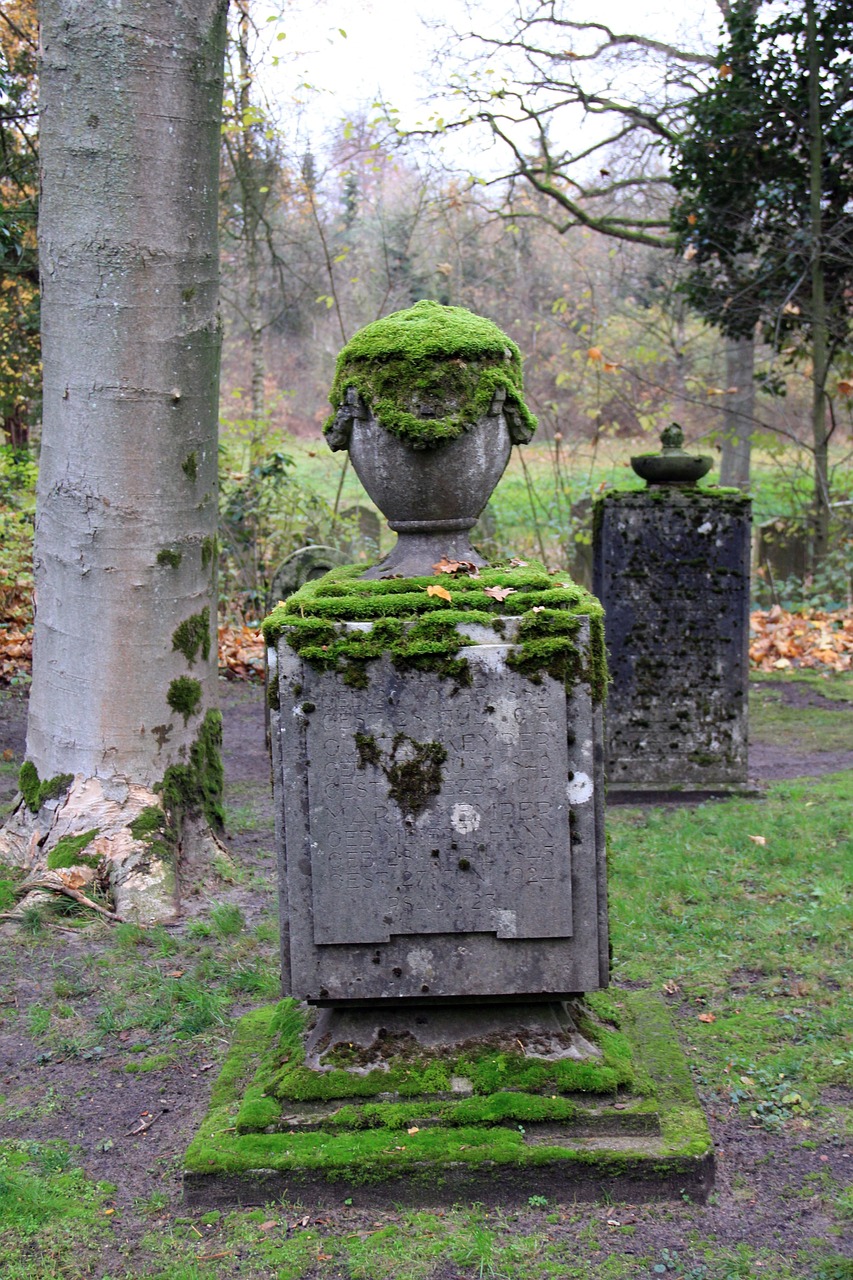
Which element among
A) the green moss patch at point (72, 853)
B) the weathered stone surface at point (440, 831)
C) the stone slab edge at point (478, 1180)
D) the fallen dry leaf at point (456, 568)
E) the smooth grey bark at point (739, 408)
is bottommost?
the stone slab edge at point (478, 1180)

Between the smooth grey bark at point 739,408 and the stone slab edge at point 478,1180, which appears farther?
the smooth grey bark at point 739,408

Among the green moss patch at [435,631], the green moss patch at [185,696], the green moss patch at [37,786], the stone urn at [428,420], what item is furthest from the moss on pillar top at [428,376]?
the green moss patch at [37,786]

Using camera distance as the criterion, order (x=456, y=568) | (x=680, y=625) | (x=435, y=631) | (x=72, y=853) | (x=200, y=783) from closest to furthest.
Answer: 1. (x=435, y=631)
2. (x=456, y=568)
3. (x=72, y=853)
4. (x=200, y=783)
5. (x=680, y=625)

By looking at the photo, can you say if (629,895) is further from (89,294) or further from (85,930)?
(89,294)

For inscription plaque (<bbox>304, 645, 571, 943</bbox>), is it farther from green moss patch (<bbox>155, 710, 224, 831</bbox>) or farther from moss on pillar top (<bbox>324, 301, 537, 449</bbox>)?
green moss patch (<bbox>155, 710, 224, 831</bbox>)

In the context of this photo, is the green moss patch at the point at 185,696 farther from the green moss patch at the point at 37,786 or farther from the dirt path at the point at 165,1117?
the dirt path at the point at 165,1117

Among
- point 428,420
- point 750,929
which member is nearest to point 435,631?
point 428,420

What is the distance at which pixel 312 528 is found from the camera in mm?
12016

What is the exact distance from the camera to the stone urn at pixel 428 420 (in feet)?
10.9

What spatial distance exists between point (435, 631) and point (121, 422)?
2421 mm

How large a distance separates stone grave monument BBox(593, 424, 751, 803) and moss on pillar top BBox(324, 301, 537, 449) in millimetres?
3882

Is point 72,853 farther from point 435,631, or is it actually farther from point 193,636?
point 435,631

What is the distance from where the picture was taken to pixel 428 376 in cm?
332

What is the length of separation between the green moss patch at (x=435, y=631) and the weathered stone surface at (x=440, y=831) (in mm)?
37
